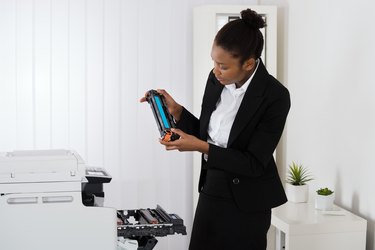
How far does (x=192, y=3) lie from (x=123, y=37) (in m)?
0.51

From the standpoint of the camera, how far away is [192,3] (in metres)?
4.11

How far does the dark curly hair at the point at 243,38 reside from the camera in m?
2.19

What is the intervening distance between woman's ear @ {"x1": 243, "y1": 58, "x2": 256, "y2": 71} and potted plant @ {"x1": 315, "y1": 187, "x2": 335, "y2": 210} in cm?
119

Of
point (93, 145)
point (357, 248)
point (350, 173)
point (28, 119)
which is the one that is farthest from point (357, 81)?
point (28, 119)

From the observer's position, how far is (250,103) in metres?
2.25

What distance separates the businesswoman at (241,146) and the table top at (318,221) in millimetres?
723

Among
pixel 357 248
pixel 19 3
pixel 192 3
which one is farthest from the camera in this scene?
pixel 192 3

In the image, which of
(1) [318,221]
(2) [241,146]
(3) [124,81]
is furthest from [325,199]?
(3) [124,81]

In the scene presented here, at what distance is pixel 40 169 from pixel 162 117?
46cm

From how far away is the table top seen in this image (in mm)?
2990

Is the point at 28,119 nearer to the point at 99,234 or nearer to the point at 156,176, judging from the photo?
the point at 156,176

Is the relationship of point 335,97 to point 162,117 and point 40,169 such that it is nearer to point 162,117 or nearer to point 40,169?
point 162,117

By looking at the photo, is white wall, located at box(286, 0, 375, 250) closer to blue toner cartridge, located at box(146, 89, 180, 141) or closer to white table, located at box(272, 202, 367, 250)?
white table, located at box(272, 202, 367, 250)

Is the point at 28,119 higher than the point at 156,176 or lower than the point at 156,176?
higher
